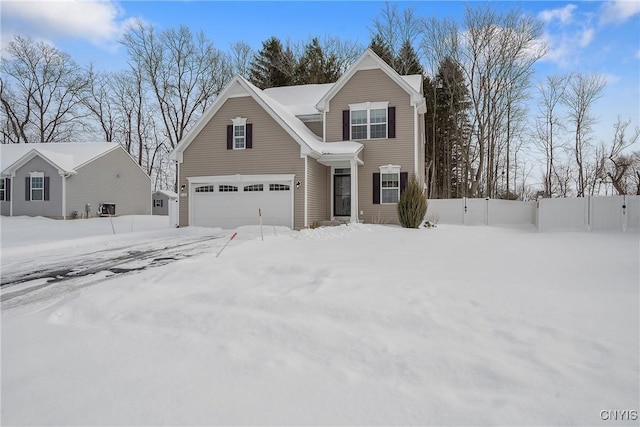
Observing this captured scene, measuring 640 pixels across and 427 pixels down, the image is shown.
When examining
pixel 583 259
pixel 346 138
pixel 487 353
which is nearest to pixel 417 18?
pixel 346 138

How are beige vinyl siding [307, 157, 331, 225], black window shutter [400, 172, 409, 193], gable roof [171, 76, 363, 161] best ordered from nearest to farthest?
gable roof [171, 76, 363, 161] < beige vinyl siding [307, 157, 331, 225] < black window shutter [400, 172, 409, 193]

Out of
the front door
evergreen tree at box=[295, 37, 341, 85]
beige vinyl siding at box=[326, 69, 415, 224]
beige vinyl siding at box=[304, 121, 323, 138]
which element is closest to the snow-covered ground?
beige vinyl siding at box=[326, 69, 415, 224]

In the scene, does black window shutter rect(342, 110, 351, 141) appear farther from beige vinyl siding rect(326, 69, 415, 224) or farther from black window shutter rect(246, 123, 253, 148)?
black window shutter rect(246, 123, 253, 148)

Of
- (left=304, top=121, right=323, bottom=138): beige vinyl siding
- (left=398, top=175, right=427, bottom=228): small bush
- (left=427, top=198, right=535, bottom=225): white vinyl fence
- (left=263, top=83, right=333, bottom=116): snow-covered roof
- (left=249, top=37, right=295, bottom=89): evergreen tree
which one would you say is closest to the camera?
(left=398, top=175, right=427, bottom=228): small bush

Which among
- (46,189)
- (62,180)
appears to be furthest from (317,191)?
(46,189)

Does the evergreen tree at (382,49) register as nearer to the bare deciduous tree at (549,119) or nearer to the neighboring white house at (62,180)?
the bare deciduous tree at (549,119)

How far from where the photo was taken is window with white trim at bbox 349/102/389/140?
16797 mm

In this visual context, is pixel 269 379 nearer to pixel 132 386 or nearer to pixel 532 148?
pixel 132 386

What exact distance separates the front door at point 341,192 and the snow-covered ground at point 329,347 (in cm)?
1056

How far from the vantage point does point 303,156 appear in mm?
14625

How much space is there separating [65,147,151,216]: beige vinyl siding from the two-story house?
10421 mm

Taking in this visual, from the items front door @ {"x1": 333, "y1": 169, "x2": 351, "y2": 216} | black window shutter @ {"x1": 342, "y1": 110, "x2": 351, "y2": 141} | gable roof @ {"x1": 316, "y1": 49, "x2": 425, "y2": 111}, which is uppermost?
gable roof @ {"x1": 316, "y1": 49, "x2": 425, "y2": 111}

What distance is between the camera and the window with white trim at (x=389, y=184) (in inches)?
654

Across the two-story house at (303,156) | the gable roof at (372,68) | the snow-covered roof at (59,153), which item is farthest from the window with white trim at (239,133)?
the snow-covered roof at (59,153)
